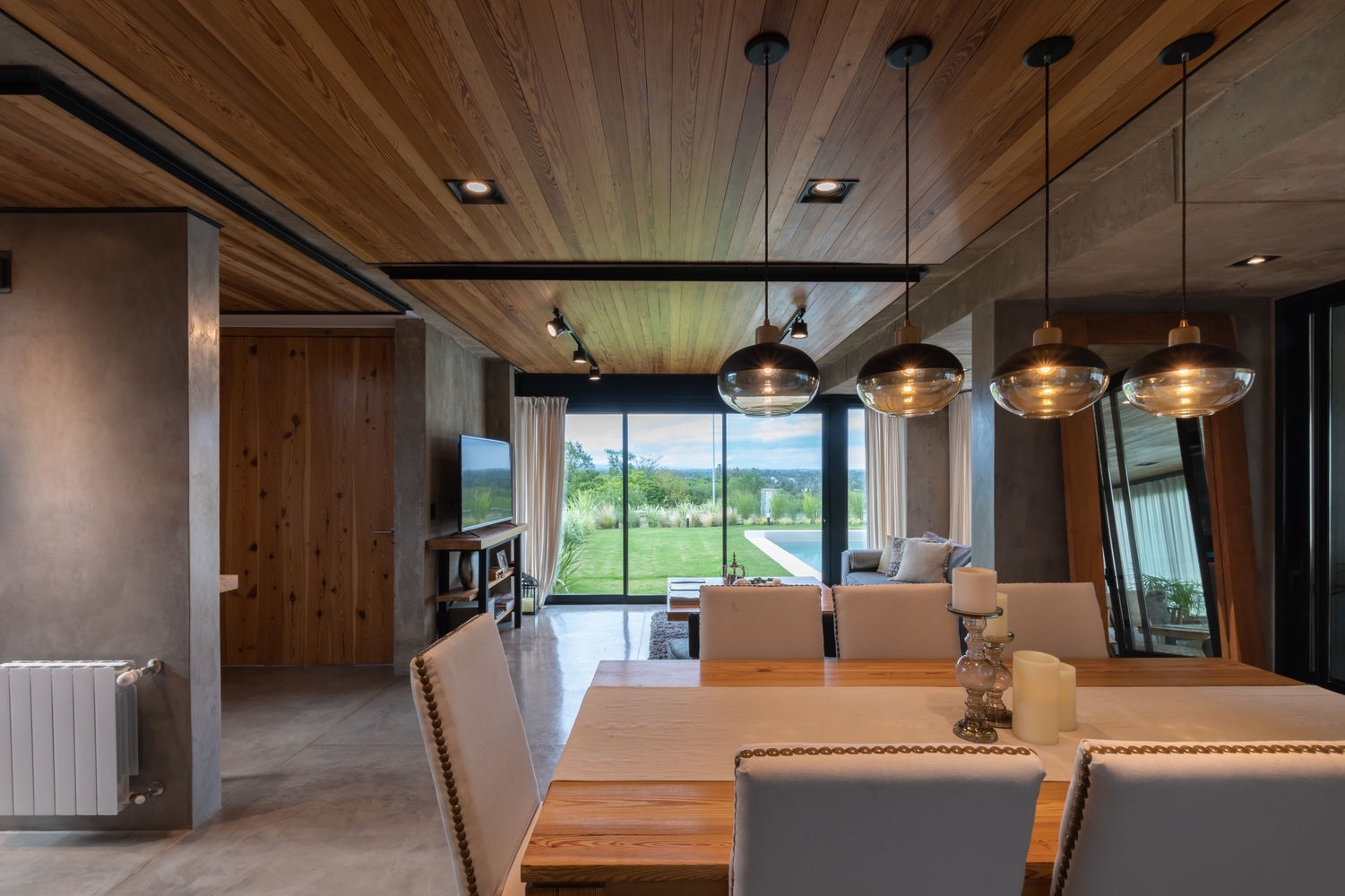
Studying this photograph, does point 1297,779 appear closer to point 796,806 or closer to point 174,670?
point 796,806

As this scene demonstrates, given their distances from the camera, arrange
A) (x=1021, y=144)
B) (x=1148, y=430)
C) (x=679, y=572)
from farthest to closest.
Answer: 1. (x=679, y=572)
2. (x=1148, y=430)
3. (x=1021, y=144)

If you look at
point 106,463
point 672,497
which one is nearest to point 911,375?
point 106,463

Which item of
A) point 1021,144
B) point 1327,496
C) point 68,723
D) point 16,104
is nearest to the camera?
point 16,104

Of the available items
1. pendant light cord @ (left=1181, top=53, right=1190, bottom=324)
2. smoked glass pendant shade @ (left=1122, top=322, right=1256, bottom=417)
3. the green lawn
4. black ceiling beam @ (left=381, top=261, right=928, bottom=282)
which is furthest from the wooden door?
pendant light cord @ (left=1181, top=53, right=1190, bottom=324)

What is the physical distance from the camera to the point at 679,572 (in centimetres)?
702

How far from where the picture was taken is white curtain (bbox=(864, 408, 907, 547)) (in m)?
6.87

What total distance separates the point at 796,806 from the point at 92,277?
309cm

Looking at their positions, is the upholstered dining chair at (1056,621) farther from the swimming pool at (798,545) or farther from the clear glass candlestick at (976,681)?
the swimming pool at (798,545)

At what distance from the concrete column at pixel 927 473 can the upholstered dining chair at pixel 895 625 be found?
472cm

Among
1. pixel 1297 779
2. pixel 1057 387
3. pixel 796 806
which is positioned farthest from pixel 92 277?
pixel 1297 779

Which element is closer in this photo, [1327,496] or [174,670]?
[174,670]

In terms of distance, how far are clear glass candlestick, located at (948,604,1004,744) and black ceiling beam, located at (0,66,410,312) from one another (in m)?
2.73

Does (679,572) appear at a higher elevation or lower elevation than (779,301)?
lower

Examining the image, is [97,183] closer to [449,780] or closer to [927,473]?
[449,780]
